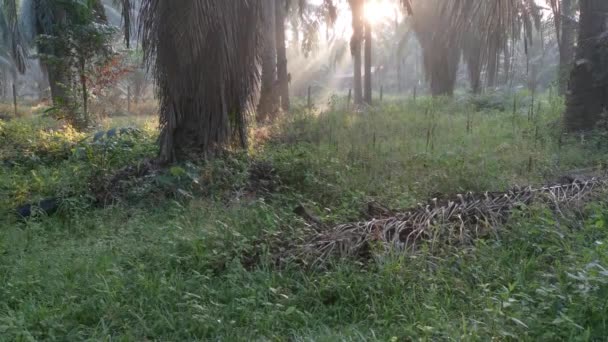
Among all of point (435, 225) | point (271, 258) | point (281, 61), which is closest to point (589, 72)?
point (435, 225)

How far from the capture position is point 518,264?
4.13m

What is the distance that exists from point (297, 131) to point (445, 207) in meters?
5.94

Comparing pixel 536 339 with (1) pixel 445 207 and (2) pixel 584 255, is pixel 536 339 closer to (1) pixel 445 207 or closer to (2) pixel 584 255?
(2) pixel 584 255

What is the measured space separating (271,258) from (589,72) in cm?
800

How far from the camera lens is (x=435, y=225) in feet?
15.2

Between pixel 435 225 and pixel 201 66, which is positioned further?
pixel 201 66

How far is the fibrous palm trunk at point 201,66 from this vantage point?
7.05 m

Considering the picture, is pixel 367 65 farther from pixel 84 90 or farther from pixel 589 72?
pixel 589 72

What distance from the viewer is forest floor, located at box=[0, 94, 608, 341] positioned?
346 centimetres

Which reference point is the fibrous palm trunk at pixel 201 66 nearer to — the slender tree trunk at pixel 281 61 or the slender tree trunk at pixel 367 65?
the slender tree trunk at pixel 281 61

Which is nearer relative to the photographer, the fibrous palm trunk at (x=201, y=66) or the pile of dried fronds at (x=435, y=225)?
the pile of dried fronds at (x=435, y=225)

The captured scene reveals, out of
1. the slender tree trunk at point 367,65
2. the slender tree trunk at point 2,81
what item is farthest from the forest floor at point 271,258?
the slender tree trunk at point 2,81

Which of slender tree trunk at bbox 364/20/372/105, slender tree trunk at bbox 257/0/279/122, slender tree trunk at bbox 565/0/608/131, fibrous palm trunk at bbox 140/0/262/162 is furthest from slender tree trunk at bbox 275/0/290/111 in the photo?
slender tree trunk at bbox 565/0/608/131

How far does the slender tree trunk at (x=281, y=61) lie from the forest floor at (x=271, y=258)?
6.28 metres
